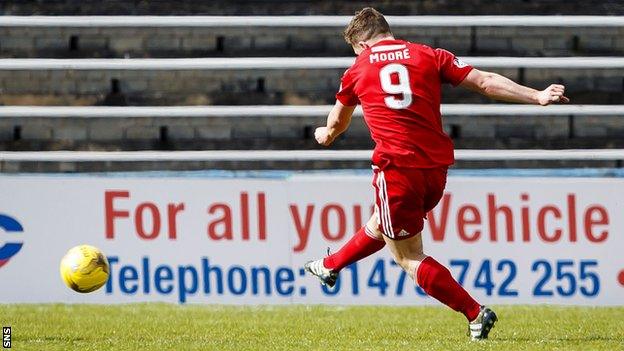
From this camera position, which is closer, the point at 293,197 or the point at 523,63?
the point at 293,197

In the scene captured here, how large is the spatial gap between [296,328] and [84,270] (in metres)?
1.64

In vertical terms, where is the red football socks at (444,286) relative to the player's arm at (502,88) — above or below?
below

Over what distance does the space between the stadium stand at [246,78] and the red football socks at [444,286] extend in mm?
7806

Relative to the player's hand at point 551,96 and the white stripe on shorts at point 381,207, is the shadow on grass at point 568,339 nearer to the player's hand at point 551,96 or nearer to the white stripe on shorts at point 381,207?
the white stripe on shorts at point 381,207

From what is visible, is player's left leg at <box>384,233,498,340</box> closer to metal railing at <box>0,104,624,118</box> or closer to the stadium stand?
metal railing at <box>0,104,624,118</box>

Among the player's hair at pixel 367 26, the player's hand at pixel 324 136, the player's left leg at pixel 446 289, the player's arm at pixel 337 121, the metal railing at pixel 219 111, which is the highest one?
the player's hair at pixel 367 26

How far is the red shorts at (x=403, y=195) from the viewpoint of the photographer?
7582 millimetres

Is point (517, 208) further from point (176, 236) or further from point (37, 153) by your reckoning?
point (37, 153)

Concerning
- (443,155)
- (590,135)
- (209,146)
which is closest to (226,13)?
(209,146)

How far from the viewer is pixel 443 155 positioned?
7.65 metres

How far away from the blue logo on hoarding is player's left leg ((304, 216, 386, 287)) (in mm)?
3893

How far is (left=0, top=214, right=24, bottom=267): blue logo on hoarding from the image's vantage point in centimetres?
1122

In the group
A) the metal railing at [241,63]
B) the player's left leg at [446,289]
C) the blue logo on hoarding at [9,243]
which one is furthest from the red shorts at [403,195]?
the metal railing at [241,63]

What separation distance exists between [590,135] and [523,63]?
1266mm
